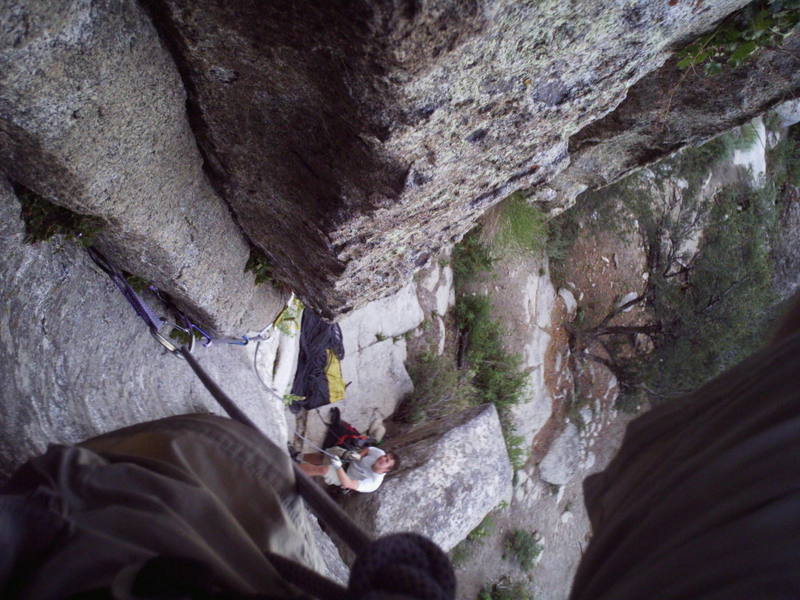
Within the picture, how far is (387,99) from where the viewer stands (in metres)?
1.36

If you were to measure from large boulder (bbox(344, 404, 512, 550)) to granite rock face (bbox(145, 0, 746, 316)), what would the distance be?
8.30 ft

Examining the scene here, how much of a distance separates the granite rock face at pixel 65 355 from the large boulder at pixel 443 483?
2175mm

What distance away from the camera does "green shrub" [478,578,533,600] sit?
5.96m

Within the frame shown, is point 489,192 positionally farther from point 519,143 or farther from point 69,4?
point 69,4

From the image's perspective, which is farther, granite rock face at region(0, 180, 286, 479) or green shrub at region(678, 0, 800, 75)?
green shrub at region(678, 0, 800, 75)

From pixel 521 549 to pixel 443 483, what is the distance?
2.46m

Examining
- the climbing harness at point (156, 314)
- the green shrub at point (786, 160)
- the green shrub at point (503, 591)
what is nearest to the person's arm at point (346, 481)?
the climbing harness at point (156, 314)

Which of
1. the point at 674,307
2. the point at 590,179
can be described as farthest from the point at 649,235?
the point at 590,179

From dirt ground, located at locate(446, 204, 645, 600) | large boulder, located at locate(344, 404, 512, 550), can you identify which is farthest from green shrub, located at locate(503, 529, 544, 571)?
large boulder, located at locate(344, 404, 512, 550)

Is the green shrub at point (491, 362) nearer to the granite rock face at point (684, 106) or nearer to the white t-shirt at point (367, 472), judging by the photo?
the white t-shirt at point (367, 472)

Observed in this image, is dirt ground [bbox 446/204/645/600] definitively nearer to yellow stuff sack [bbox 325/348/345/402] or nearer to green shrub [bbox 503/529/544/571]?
green shrub [bbox 503/529/544/571]

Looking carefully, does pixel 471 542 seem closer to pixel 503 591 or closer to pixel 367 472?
pixel 503 591

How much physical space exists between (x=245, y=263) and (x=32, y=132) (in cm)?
112

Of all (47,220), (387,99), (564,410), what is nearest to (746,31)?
(387,99)
